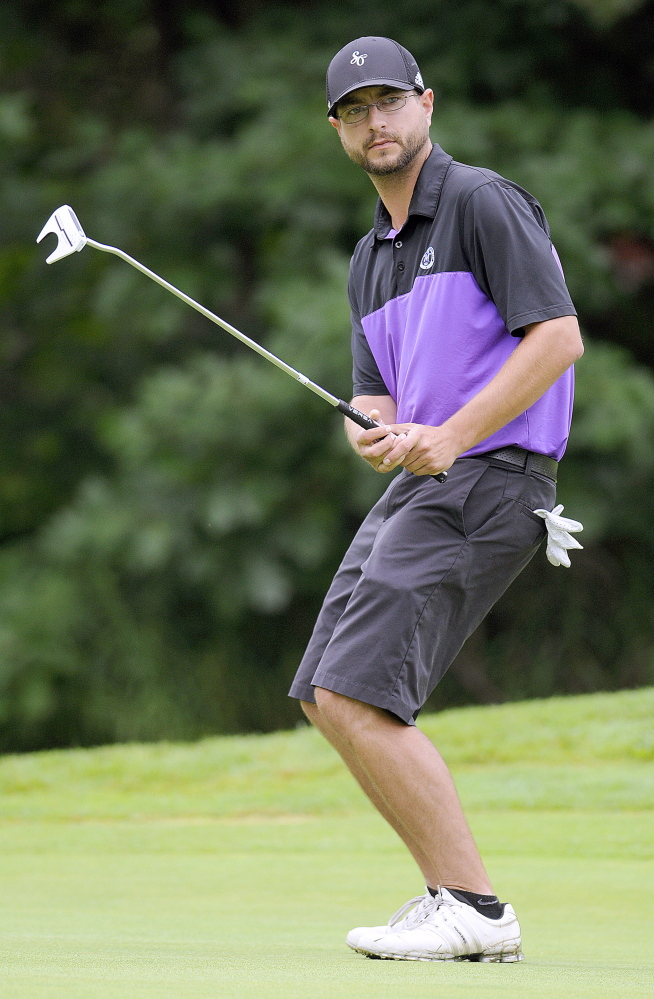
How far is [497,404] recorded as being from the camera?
2.38 metres

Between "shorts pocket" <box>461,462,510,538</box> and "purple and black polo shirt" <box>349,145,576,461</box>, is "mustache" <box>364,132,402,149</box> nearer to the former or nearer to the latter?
"purple and black polo shirt" <box>349,145,576,461</box>

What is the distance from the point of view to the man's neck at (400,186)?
2652 millimetres

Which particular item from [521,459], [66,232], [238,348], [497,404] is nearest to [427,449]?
[497,404]

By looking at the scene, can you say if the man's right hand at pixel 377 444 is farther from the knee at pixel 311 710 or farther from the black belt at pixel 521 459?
the knee at pixel 311 710

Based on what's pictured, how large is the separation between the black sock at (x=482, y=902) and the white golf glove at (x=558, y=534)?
64 cm

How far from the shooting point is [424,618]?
2.42 meters

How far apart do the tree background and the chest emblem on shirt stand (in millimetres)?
4820

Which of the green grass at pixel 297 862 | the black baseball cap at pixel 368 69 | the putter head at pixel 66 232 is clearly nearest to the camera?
the green grass at pixel 297 862

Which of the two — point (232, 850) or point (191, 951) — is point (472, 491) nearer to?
point (191, 951)

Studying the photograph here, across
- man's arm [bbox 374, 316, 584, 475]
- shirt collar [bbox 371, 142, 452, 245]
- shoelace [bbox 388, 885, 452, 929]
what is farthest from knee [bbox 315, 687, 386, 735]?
shirt collar [bbox 371, 142, 452, 245]

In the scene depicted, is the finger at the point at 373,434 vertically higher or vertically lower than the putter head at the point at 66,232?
lower

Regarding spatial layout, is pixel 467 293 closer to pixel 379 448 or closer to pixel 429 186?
pixel 429 186

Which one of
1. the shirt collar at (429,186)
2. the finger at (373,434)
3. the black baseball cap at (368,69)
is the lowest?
the finger at (373,434)

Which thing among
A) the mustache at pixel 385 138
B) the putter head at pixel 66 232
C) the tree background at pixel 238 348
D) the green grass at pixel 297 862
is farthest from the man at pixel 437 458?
the tree background at pixel 238 348
